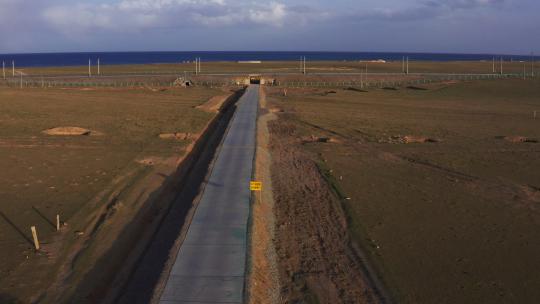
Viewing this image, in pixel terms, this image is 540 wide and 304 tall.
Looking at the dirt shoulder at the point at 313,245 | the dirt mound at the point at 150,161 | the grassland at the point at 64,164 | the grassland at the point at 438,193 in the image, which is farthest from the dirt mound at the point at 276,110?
the dirt shoulder at the point at 313,245

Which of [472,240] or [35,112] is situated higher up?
[35,112]

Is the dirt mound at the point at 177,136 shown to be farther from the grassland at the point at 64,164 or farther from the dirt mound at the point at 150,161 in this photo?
the dirt mound at the point at 150,161

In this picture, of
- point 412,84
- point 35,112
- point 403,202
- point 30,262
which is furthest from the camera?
point 412,84

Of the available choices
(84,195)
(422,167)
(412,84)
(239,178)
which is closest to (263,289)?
(239,178)

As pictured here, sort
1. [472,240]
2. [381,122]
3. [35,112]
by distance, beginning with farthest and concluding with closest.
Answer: [35,112]
[381,122]
[472,240]

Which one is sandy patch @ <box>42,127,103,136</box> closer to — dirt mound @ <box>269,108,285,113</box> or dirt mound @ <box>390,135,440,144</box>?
A: dirt mound @ <box>269,108,285,113</box>

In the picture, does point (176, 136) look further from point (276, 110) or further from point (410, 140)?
point (276, 110)

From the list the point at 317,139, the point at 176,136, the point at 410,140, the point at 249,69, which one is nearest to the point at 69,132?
the point at 176,136

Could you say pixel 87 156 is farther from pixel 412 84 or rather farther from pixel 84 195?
pixel 412 84

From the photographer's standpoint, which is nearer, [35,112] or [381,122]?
[381,122]
